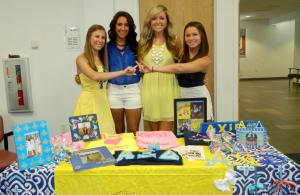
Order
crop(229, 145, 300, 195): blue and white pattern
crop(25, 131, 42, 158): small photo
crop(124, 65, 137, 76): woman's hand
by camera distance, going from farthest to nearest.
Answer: crop(124, 65, 137, 76): woman's hand < crop(25, 131, 42, 158): small photo < crop(229, 145, 300, 195): blue and white pattern

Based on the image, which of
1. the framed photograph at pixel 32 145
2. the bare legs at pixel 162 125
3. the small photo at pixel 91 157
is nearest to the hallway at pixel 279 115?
the bare legs at pixel 162 125

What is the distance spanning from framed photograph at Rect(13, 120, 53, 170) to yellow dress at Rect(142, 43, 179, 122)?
106 cm

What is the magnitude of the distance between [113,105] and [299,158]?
2.45 m

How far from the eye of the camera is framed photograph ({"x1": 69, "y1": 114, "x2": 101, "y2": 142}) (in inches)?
72.1

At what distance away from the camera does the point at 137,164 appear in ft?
4.89

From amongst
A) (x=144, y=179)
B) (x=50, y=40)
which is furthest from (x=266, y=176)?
(x=50, y=40)

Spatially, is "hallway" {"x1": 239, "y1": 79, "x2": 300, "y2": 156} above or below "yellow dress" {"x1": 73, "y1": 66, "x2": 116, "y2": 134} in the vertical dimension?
below

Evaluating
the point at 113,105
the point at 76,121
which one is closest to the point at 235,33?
the point at 113,105

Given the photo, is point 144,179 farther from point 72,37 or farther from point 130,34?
point 72,37

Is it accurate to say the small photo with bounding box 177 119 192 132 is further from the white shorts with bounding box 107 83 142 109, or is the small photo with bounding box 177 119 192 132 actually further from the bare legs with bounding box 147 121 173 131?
the white shorts with bounding box 107 83 142 109

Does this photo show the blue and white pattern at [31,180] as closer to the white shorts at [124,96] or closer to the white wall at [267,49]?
the white shorts at [124,96]

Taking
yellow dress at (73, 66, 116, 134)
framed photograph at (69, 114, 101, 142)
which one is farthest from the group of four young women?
framed photograph at (69, 114, 101, 142)

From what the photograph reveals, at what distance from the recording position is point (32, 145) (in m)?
1.55

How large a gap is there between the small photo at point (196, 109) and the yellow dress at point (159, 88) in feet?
1.71
